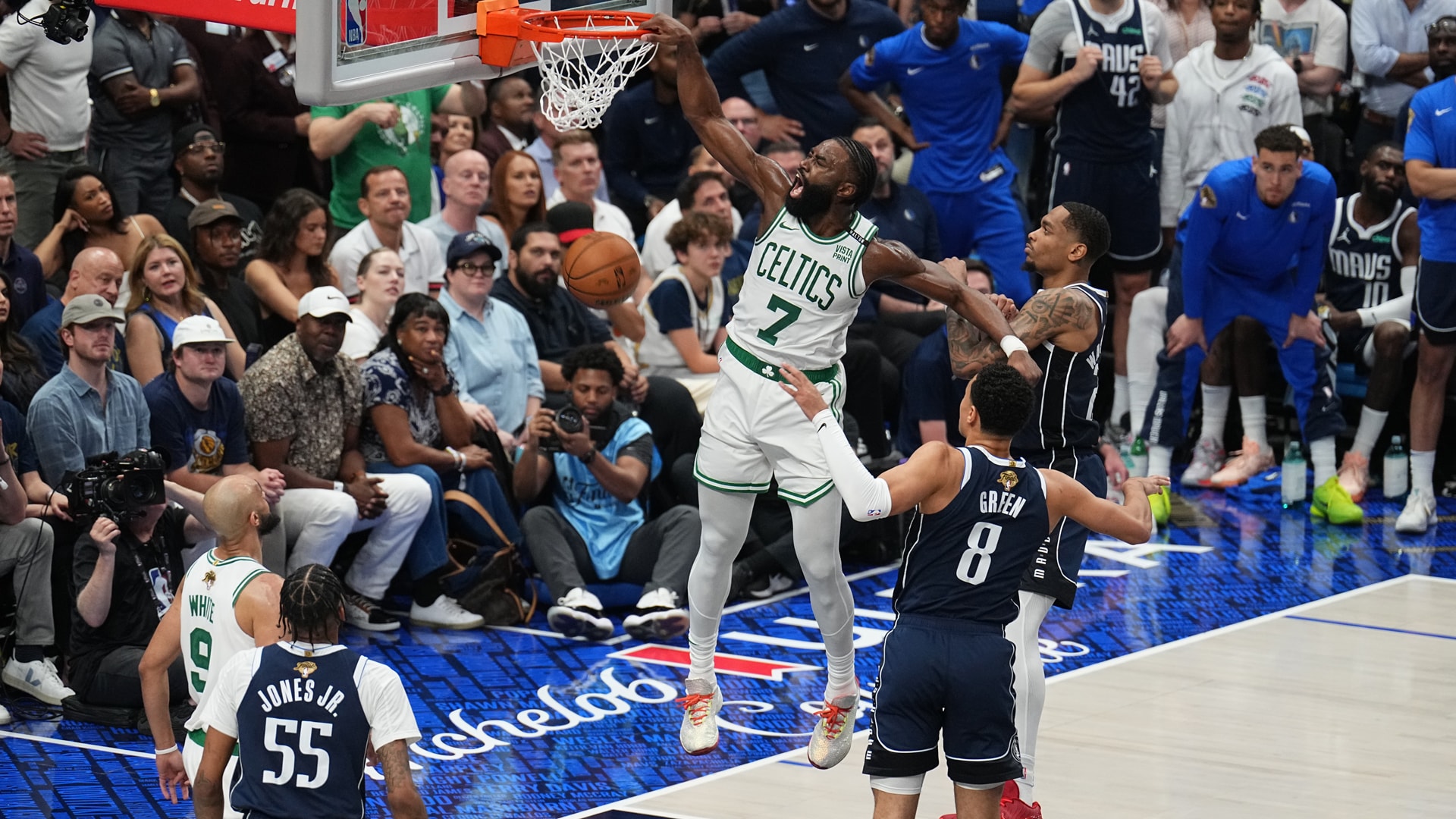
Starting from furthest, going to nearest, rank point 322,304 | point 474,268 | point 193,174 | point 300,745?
1. point 193,174
2. point 474,268
3. point 322,304
4. point 300,745

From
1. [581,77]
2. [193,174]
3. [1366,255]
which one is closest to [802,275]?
[581,77]

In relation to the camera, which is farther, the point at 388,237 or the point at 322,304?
the point at 388,237

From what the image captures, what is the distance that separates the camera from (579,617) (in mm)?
9492

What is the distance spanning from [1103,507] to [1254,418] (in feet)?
23.7

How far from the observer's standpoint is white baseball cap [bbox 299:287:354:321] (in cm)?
928

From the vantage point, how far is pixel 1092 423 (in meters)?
7.28

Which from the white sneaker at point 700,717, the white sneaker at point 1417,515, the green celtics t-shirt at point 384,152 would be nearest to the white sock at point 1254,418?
the white sneaker at point 1417,515

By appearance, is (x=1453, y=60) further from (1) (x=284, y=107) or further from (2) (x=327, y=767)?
(2) (x=327, y=767)

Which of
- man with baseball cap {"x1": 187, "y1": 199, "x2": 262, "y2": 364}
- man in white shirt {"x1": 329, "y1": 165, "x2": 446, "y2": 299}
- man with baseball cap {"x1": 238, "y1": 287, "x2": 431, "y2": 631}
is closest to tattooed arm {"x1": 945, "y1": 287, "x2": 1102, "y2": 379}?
man with baseball cap {"x1": 238, "y1": 287, "x2": 431, "y2": 631}

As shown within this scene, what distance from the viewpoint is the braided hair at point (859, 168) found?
682cm

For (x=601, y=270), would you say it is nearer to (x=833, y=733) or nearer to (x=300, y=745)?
(x=833, y=733)

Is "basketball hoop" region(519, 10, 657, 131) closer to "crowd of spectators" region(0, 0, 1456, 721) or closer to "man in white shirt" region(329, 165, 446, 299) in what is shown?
"crowd of spectators" region(0, 0, 1456, 721)

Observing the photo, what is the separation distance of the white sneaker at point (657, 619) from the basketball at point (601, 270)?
172 centimetres

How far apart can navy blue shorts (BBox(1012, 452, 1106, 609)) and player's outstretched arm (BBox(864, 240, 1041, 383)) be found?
0.45 m
